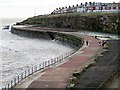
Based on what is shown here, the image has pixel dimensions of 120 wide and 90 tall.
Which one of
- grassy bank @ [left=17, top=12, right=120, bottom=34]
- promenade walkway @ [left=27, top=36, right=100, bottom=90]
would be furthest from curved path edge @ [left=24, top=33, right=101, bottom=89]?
grassy bank @ [left=17, top=12, right=120, bottom=34]

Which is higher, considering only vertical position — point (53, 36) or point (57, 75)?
point (57, 75)

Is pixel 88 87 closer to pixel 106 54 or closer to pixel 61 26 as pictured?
pixel 106 54

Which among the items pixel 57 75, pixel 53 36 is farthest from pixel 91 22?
pixel 57 75

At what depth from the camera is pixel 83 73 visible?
1208 inches

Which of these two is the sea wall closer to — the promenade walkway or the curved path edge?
the promenade walkway

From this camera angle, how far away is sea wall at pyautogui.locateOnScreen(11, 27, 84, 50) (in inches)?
3022

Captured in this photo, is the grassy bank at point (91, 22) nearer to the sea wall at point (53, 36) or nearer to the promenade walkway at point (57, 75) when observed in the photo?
the sea wall at point (53, 36)

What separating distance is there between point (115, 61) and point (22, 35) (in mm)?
87883

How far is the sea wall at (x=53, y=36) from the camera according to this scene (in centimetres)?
7676

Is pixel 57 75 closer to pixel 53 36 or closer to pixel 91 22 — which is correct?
pixel 53 36

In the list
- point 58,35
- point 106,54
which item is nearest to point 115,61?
point 106,54

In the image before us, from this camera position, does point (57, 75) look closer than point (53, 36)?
Yes

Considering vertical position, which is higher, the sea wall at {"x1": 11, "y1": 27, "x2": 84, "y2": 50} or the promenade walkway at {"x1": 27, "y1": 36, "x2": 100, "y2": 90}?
the promenade walkway at {"x1": 27, "y1": 36, "x2": 100, "y2": 90}

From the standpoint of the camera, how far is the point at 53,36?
332ft
